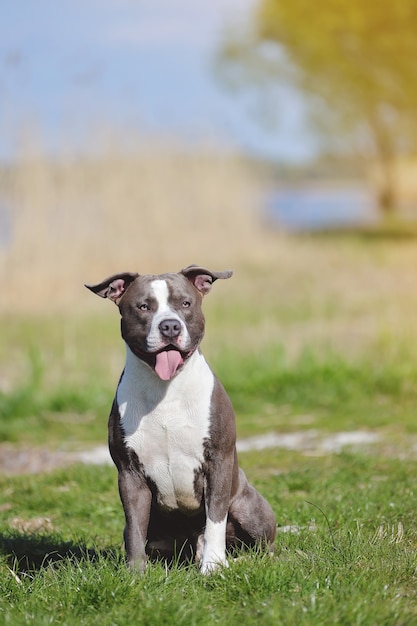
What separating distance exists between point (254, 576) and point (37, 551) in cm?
148

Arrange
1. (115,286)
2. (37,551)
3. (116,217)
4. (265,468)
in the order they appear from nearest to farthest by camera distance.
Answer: (115,286), (37,551), (265,468), (116,217)

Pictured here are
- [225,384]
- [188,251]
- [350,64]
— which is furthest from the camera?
[350,64]

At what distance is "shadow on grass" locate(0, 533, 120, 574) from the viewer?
181 inches

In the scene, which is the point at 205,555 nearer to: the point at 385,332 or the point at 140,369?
the point at 140,369

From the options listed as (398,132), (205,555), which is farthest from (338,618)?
(398,132)

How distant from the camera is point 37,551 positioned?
190 inches

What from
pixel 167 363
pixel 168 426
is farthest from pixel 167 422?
pixel 167 363

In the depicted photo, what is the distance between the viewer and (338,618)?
3342 millimetres

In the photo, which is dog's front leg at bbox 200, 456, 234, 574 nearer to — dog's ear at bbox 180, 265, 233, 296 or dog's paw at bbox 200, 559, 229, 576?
dog's paw at bbox 200, 559, 229, 576

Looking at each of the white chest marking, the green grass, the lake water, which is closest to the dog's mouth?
the white chest marking

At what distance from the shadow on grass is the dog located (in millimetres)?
552

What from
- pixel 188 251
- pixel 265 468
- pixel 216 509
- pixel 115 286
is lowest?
pixel 265 468

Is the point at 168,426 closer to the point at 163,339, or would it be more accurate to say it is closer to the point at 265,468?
the point at 163,339

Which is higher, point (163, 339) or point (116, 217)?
point (116, 217)
